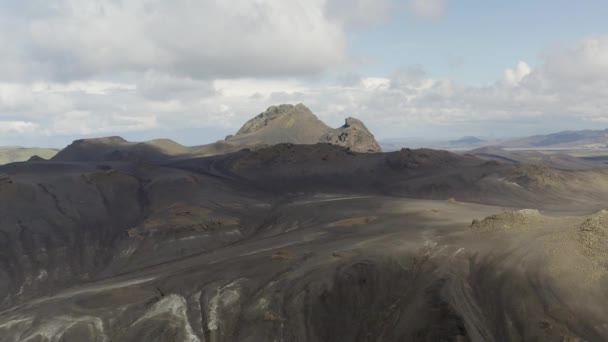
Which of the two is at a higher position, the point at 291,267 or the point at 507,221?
the point at 507,221

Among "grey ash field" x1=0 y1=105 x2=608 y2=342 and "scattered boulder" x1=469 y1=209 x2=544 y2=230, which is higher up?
"scattered boulder" x1=469 y1=209 x2=544 y2=230

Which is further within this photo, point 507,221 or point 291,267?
point 507,221

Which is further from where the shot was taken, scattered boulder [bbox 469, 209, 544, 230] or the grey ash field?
scattered boulder [bbox 469, 209, 544, 230]

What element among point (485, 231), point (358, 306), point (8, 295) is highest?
point (485, 231)

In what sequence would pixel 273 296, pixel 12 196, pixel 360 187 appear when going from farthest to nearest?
pixel 360 187, pixel 12 196, pixel 273 296

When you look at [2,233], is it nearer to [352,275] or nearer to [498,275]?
[352,275]

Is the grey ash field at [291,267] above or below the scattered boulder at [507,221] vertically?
below

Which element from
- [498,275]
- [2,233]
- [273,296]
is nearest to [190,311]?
[273,296]

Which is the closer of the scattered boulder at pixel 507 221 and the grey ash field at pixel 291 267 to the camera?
the grey ash field at pixel 291 267
